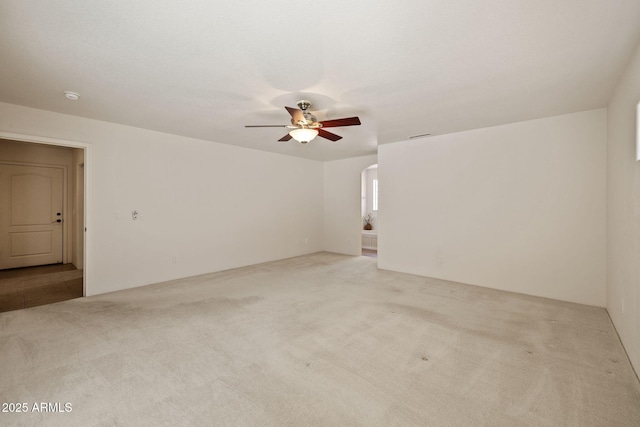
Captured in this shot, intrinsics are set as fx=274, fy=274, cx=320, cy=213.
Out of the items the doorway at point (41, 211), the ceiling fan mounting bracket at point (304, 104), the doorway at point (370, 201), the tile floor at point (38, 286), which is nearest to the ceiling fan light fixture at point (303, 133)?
the ceiling fan mounting bracket at point (304, 104)

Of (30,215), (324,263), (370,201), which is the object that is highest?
(370,201)

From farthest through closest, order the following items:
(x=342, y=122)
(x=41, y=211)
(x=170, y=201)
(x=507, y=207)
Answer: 1. (x=41, y=211)
2. (x=170, y=201)
3. (x=507, y=207)
4. (x=342, y=122)

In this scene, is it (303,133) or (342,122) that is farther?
(303,133)

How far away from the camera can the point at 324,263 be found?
605 cm

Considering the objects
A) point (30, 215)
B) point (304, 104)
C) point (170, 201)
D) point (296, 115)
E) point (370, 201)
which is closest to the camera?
point (296, 115)

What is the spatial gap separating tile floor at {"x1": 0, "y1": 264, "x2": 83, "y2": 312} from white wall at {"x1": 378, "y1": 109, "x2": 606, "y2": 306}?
5.43m

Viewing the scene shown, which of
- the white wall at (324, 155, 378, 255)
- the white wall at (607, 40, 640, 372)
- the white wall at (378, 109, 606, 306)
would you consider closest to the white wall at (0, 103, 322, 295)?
the white wall at (324, 155, 378, 255)

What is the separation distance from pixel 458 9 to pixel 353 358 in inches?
103

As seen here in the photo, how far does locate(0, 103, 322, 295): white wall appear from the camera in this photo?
3.99 metres

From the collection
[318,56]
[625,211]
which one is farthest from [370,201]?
[318,56]

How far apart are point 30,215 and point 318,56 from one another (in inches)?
279

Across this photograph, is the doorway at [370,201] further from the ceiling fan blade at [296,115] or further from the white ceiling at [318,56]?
the ceiling fan blade at [296,115]

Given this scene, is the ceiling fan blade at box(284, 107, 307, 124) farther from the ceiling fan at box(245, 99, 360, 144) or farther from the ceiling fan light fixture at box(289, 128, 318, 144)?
the ceiling fan light fixture at box(289, 128, 318, 144)

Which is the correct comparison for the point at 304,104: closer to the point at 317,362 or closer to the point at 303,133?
the point at 303,133
